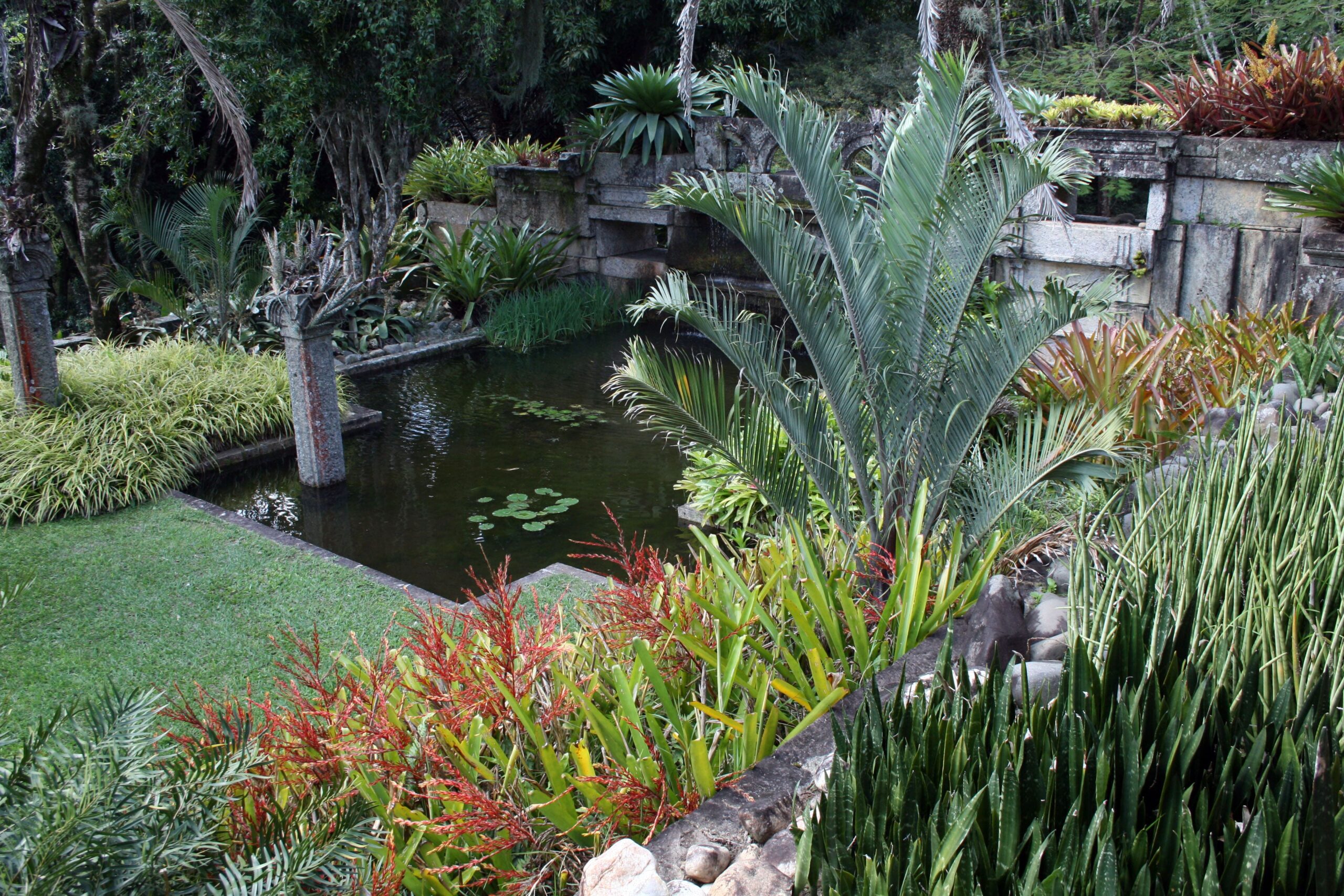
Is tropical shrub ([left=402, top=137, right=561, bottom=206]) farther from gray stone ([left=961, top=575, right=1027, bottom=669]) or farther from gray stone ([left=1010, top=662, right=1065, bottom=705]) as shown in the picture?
gray stone ([left=1010, top=662, right=1065, bottom=705])

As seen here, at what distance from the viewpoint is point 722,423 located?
4418mm

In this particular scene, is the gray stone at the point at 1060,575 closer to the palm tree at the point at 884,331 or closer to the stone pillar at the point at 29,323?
the palm tree at the point at 884,331

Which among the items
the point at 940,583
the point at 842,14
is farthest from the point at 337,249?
the point at 842,14

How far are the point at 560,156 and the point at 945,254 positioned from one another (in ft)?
26.3

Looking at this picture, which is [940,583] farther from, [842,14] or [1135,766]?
[842,14]

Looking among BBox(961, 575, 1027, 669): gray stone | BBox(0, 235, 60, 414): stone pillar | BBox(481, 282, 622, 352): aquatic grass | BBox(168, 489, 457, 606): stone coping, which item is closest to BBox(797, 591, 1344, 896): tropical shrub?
BBox(961, 575, 1027, 669): gray stone

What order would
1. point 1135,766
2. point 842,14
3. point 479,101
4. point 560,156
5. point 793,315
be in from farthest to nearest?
point 479,101 → point 842,14 → point 560,156 → point 793,315 → point 1135,766

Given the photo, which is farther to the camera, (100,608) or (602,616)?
(100,608)

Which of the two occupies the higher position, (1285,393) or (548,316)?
(1285,393)

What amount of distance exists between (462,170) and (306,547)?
8.07 m

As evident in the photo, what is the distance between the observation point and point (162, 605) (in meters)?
4.94

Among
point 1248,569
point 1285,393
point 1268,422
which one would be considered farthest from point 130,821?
point 1285,393

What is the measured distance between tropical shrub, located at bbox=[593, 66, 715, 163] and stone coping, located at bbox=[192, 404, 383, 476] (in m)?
4.66

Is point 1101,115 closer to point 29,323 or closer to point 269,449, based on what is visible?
point 269,449
